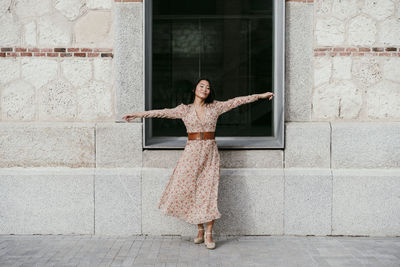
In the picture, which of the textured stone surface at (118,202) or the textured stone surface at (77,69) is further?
the textured stone surface at (77,69)

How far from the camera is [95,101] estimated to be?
18.1 feet

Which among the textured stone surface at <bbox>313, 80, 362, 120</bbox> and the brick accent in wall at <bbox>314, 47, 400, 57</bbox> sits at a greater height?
the brick accent in wall at <bbox>314, 47, 400, 57</bbox>

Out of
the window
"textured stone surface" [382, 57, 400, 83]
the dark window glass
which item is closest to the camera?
"textured stone surface" [382, 57, 400, 83]

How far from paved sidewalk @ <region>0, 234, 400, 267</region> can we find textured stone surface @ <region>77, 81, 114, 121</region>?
1.53 m

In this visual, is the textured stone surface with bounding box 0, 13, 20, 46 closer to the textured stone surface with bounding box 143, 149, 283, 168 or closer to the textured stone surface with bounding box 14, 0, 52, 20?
the textured stone surface with bounding box 14, 0, 52, 20

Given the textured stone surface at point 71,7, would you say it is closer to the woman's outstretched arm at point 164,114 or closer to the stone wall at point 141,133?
the stone wall at point 141,133

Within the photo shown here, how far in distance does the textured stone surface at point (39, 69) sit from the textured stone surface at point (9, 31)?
269 mm

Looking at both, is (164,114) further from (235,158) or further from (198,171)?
(235,158)

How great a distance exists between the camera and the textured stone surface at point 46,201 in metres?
5.39

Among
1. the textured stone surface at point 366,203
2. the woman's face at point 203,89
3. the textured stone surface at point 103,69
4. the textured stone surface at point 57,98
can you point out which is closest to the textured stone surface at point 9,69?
the textured stone surface at point 57,98

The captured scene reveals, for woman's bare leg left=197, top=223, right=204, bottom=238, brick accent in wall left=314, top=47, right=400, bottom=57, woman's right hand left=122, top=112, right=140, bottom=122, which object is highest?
brick accent in wall left=314, top=47, right=400, bottom=57

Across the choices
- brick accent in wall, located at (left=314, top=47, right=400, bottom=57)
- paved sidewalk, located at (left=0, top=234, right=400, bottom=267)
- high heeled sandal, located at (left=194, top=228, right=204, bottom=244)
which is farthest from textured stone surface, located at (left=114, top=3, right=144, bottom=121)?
brick accent in wall, located at (left=314, top=47, right=400, bottom=57)

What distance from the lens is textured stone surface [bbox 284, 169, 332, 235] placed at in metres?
5.36

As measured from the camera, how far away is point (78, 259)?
452cm
